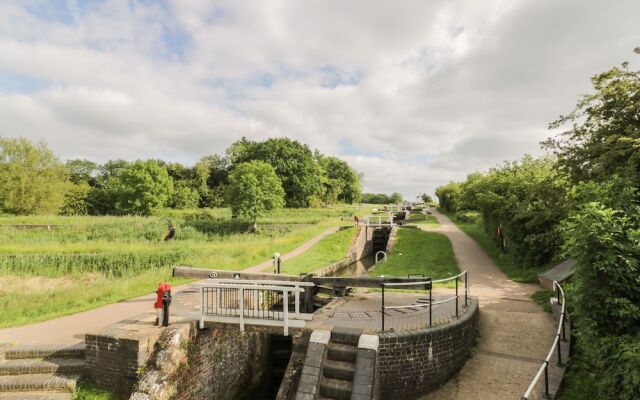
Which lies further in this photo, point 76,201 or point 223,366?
point 76,201

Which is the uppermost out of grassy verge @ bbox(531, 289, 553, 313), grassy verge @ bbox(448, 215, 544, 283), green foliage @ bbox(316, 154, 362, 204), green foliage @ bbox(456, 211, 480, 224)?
green foliage @ bbox(316, 154, 362, 204)

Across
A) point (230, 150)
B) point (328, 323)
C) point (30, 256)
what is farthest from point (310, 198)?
point (328, 323)

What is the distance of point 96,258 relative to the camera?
17.9m

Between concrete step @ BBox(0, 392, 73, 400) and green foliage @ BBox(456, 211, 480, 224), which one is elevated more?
green foliage @ BBox(456, 211, 480, 224)

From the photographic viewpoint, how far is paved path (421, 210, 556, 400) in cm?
746

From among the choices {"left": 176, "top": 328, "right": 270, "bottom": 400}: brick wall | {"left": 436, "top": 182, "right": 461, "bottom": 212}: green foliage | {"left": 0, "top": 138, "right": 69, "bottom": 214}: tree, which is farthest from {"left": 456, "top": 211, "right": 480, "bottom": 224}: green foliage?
{"left": 0, "top": 138, "right": 69, "bottom": 214}: tree

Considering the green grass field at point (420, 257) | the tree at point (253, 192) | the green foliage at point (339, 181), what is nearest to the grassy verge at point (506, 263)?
the green grass field at point (420, 257)

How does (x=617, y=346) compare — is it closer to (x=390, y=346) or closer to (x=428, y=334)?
(x=428, y=334)

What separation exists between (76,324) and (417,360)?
8884mm

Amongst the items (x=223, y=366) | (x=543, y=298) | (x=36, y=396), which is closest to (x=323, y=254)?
(x=543, y=298)

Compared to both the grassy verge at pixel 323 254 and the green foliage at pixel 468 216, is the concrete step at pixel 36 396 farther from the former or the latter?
the green foliage at pixel 468 216

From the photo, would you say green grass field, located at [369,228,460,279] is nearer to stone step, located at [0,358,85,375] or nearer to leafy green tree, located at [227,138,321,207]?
stone step, located at [0,358,85,375]

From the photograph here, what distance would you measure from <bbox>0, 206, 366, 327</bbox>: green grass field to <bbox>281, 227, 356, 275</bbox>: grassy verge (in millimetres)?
1678

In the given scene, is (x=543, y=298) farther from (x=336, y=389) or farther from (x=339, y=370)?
(x=336, y=389)
